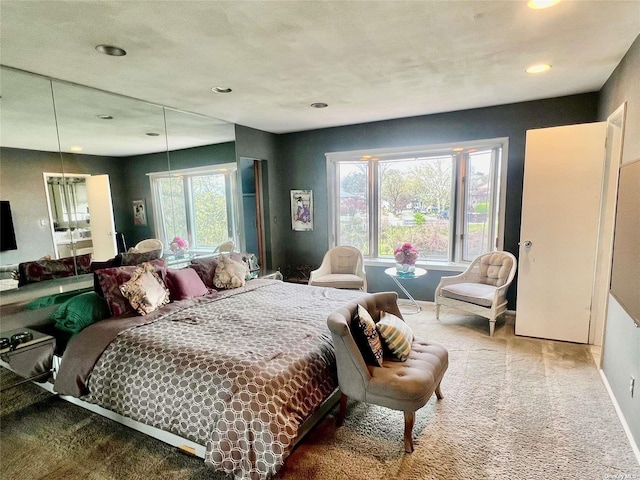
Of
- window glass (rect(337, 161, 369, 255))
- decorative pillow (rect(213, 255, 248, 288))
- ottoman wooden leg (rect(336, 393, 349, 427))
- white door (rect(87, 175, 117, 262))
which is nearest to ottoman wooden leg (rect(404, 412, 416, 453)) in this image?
ottoman wooden leg (rect(336, 393, 349, 427))

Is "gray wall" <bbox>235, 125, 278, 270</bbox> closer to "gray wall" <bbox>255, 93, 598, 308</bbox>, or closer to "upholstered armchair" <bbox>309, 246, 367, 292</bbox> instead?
"gray wall" <bbox>255, 93, 598, 308</bbox>

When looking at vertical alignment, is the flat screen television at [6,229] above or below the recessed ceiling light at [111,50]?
below

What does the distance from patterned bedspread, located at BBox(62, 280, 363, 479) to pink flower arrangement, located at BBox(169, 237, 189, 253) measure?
1.36m

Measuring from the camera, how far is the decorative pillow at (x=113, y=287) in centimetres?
272

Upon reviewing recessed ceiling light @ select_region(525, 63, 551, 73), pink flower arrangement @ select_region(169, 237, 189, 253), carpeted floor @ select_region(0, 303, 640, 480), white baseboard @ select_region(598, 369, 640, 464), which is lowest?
carpeted floor @ select_region(0, 303, 640, 480)

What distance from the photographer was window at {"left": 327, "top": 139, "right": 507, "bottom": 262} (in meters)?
4.37

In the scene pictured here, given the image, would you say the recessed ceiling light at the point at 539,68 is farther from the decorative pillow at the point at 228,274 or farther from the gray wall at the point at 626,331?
the decorative pillow at the point at 228,274

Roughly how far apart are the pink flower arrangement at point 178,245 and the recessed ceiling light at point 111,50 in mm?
2026

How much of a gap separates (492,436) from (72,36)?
144 inches

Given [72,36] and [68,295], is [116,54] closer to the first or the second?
[72,36]

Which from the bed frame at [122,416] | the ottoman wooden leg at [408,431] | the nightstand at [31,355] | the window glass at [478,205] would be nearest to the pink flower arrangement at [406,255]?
the window glass at [478,205]

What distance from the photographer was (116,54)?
2.33 meters

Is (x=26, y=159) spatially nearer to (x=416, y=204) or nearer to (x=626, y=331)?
(x=416, y=204)

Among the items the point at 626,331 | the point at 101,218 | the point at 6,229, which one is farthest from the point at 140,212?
the point at 626,331
